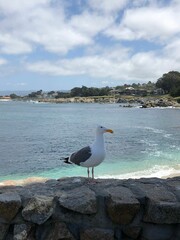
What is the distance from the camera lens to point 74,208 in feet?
13.9

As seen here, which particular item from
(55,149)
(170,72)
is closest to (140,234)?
(55,149)

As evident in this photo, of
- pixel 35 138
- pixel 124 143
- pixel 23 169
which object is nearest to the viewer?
pixel 23 169

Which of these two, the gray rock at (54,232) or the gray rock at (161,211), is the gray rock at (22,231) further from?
the gray rock at (161,211)

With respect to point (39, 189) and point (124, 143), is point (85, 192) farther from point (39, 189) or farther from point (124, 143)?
point (124, 143)

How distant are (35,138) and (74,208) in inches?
1340

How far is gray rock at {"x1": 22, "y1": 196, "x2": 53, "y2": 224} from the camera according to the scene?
4230 millimetres

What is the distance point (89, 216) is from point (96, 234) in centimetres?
22

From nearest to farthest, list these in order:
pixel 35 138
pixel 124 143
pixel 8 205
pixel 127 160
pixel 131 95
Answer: pixel 8 205, pixel 127 160, pixel 124 143, pixel 35 138, pixel 131 95

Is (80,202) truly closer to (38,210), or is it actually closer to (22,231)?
(38,210)

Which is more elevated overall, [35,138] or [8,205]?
[8,205]

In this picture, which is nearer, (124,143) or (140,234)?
(140,234)

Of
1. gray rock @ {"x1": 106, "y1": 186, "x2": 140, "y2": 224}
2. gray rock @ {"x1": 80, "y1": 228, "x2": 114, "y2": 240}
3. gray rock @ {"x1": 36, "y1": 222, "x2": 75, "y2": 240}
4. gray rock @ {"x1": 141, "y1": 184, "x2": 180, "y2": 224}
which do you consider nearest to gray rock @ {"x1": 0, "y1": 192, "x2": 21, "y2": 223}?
gray rock @ {"x1": 36, "y1": 222, "x2": 75, "y2": 240}

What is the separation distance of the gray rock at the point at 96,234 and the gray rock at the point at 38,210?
1.53 feet

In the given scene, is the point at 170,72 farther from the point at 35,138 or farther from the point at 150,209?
the point at 150,209
